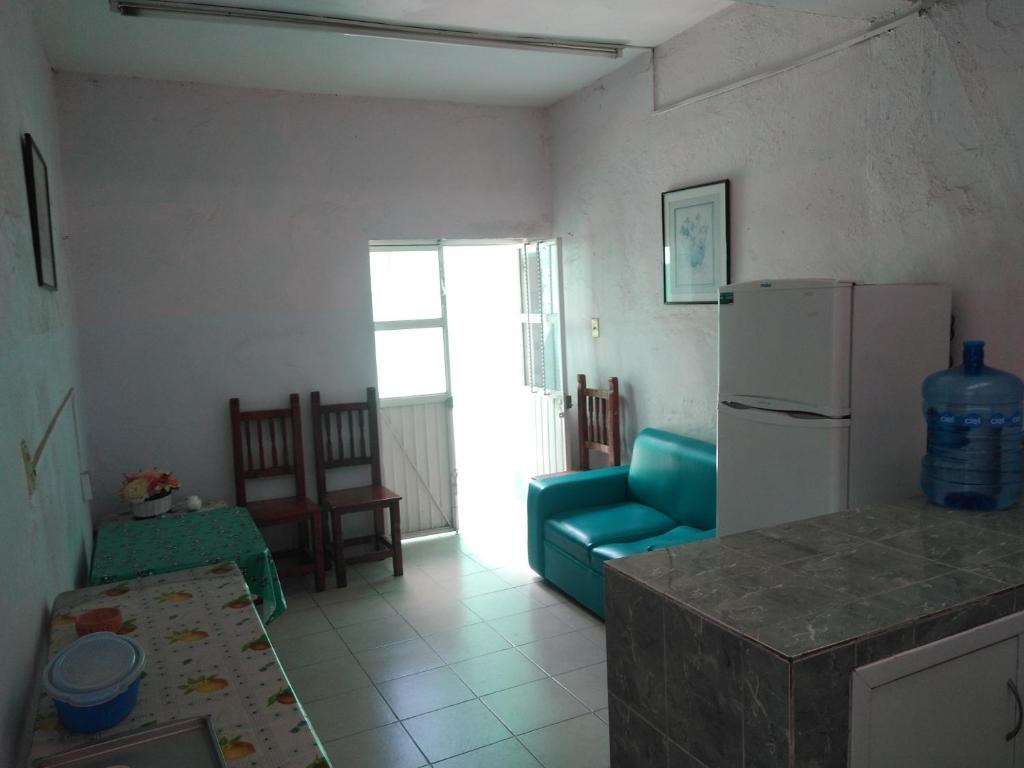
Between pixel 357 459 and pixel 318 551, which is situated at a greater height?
pixel 357 459

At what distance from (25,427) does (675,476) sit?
2.86 meters

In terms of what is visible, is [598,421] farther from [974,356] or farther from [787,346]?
[974,356]

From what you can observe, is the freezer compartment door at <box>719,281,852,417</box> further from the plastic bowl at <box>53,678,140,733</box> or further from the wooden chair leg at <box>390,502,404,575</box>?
the wooden chair leg at <box>390,502,404,575</box>

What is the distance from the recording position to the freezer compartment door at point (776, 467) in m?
2.43

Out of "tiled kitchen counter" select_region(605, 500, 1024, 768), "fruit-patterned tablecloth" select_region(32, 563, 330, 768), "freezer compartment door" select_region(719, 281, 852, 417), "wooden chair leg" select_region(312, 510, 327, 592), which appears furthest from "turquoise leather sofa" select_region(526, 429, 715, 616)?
"fruit-patterned tablecloth" select_region(32, 563, 330, 768)

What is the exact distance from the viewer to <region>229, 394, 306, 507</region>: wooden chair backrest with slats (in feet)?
14.4

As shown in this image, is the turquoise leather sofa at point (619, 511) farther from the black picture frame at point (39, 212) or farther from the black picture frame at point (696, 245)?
the black picture frame at point (39, 212)

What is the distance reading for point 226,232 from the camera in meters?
4.39

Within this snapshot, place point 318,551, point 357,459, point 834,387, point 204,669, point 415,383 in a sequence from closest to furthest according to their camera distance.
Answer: point 204,669 < point 834,387 < point 318,551 < point 357,459 < point 415,383

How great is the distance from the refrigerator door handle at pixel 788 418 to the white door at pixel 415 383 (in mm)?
2617

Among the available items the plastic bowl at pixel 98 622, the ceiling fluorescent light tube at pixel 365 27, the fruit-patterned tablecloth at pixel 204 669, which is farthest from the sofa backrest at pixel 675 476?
the plastic bowl at pixel 98 622

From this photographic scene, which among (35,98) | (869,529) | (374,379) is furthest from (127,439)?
(869,529)

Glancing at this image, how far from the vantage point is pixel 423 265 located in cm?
497

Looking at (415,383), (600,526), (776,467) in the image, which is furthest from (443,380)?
(776,467)
